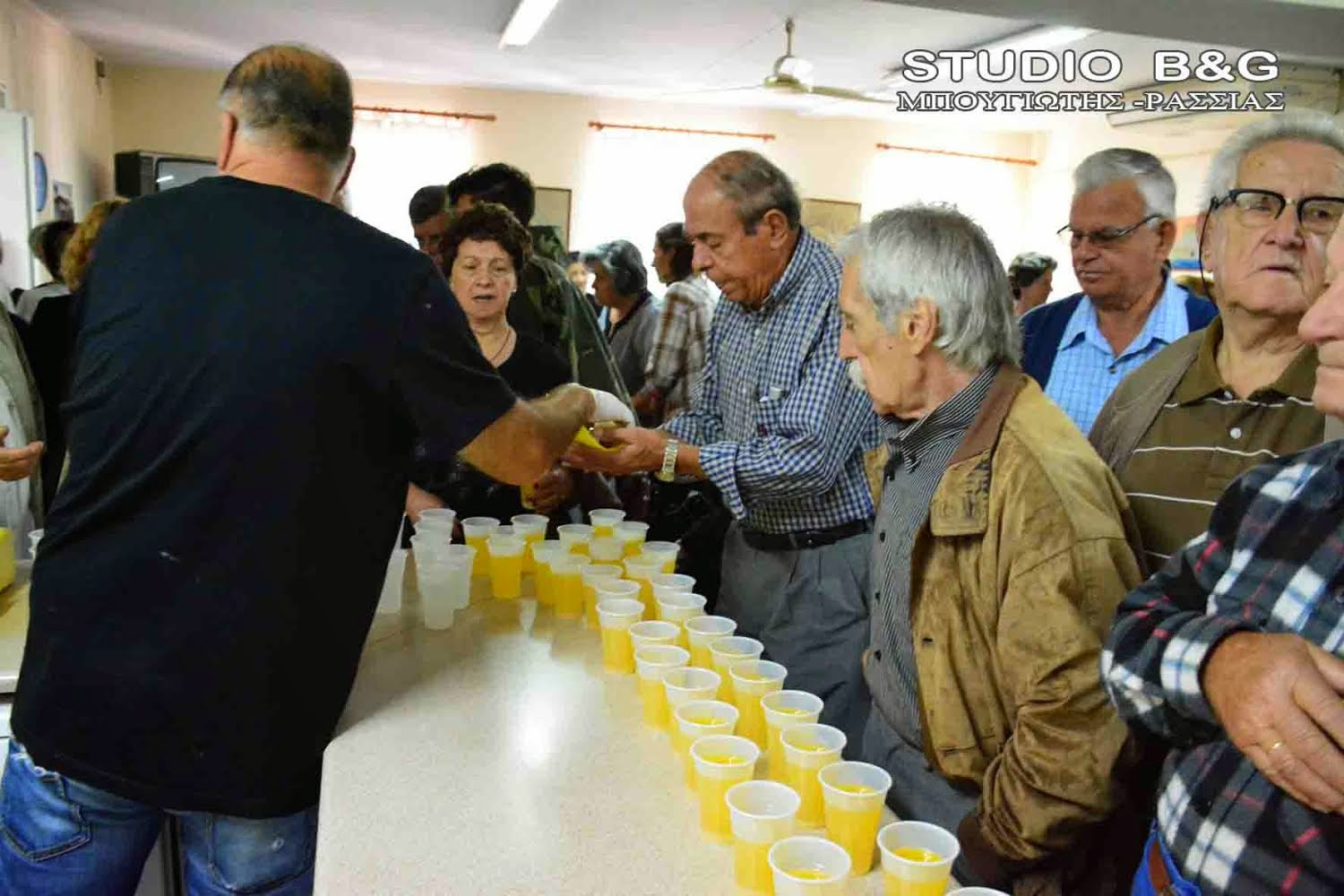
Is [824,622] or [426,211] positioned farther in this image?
[426,211]

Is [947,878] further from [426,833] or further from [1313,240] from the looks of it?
[1313,240]

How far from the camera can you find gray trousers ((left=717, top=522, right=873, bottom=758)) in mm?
2252

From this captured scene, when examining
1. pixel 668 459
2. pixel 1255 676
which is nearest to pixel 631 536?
pixel 668 459

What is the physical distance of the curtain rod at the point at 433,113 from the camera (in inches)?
338

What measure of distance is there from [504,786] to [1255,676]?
93 cm

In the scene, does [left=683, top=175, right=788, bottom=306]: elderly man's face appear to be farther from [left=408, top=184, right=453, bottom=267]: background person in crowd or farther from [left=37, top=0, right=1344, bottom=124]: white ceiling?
[left=37, top=0, right=1344, bottom=124]: white ceiling

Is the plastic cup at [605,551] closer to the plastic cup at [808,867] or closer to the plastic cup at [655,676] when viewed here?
the plastic cup at [655,676]

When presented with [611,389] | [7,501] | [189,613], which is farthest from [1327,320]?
[7,501]

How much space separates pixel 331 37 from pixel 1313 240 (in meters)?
6.92

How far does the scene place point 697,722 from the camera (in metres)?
1.41

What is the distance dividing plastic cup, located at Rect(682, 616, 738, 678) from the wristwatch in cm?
63

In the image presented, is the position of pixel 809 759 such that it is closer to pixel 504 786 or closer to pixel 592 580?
pixel 504 786

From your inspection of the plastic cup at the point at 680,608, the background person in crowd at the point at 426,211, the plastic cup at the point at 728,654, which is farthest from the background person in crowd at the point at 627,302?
the plastic cup at the point at 728,654

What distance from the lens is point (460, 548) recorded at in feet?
6.72
